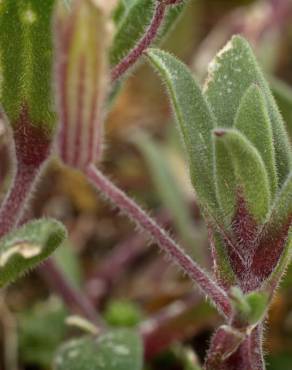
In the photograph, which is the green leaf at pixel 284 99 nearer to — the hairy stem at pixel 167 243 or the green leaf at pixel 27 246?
the hairy stem at pixel 167 243

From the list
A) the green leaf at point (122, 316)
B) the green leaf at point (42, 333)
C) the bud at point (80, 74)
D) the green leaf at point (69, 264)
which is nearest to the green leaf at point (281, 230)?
the bud at point (80, 74)

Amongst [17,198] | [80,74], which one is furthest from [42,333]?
[80,74]

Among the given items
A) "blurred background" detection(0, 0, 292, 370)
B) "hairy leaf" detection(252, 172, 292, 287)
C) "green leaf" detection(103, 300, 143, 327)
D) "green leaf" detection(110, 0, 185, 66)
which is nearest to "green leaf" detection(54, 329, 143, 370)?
"blurred background" detection(0, 0, 292, 370)

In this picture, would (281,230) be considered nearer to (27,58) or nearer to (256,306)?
(256,306)

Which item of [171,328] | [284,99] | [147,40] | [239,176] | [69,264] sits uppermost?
[147,40]

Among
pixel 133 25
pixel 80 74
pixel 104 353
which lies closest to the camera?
pixel 80 74

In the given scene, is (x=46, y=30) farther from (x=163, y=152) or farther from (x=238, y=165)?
(x=163, y=152)

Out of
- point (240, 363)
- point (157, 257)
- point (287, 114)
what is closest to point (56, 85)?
point (240, 363)

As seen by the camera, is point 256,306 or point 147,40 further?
point 147,40
